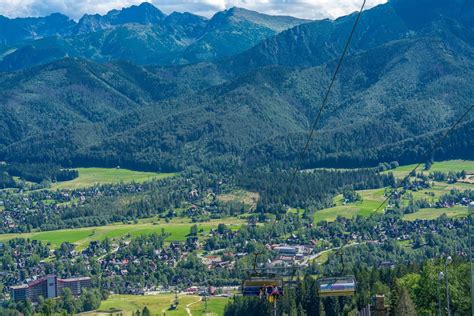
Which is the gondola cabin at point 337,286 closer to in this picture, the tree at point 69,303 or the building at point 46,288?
the tree at point 69,303

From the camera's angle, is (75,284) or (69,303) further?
(75,284)

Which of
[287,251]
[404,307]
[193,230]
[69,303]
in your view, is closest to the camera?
[404,307]

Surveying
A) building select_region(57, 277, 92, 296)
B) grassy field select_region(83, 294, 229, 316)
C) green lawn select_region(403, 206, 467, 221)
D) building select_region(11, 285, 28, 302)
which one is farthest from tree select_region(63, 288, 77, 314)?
green lawn select_region(403, 206, 467, 221)

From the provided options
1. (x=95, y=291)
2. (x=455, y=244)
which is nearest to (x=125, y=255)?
(x=95, y=291)

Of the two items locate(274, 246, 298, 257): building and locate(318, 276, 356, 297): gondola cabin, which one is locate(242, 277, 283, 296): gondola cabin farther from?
locate(274, 246, 298, 257): building

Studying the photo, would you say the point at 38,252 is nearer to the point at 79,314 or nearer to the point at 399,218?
the point at 79,314

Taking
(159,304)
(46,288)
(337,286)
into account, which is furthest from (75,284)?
(337,286)

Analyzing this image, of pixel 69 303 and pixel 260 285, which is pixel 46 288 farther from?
pixel 260 285
